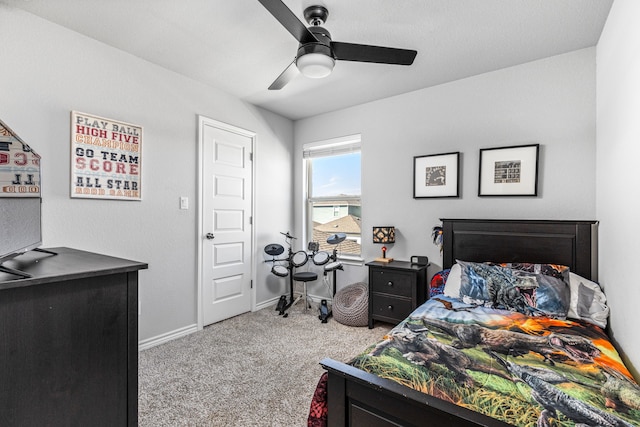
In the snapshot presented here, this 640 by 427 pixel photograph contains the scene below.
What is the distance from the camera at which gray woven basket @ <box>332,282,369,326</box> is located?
318cm

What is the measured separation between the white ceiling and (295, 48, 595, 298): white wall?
22 cm

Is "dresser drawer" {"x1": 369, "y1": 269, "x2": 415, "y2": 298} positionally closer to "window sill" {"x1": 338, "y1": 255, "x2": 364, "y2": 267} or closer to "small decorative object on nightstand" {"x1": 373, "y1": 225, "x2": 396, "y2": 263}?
"small decorative object on nightstand" {"x1": 373, "y1": 225, "x2": 396, "y2": 263}

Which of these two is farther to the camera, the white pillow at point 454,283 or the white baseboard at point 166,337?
the white baseboard at point 166,337

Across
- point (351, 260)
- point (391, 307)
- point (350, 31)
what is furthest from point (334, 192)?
point (350, 31)

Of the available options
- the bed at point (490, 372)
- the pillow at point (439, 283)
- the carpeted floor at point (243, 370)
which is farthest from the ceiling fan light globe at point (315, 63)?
the carpeted floor at point (243, 370)

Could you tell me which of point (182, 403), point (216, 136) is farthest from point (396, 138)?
point (182, 403)

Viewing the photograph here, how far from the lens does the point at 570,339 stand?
165cm

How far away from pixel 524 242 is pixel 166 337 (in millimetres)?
3404

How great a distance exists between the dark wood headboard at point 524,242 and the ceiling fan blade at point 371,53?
1.66 metres

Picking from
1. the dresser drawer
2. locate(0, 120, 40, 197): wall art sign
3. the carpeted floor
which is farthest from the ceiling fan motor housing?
the carpeted floor

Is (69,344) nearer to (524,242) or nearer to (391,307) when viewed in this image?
(391,307)

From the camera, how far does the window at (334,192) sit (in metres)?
3.88

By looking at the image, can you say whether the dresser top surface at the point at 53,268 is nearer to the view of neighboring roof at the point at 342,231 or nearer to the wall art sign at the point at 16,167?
the wall art sign at the point at 16,167

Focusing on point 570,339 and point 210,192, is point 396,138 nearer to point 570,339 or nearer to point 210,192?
point 210,192
